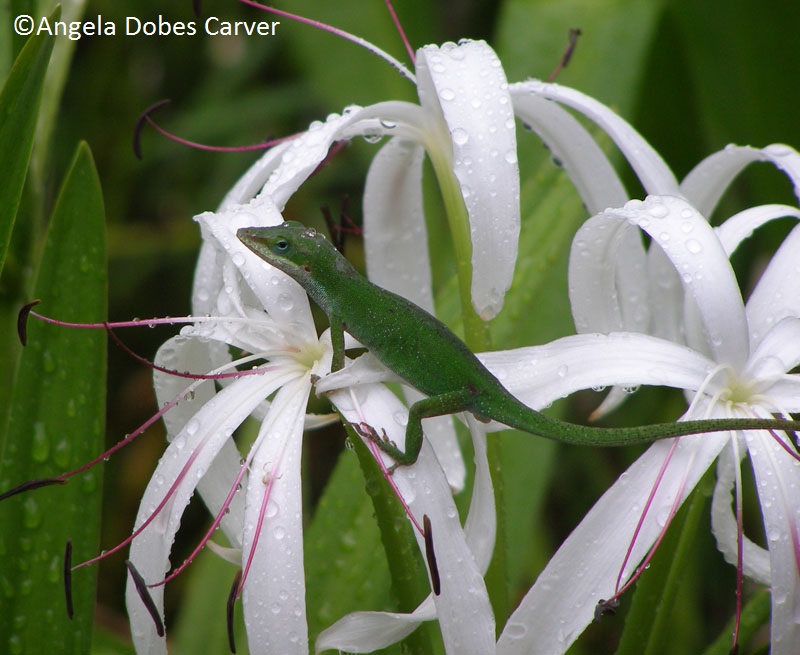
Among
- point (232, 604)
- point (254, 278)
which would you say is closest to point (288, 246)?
point (254, 278)

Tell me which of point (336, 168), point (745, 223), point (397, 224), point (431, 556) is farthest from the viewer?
point (336, 168)

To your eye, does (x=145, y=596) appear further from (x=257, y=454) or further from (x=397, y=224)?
(x=397, y=224)

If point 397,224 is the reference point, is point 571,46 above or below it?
above

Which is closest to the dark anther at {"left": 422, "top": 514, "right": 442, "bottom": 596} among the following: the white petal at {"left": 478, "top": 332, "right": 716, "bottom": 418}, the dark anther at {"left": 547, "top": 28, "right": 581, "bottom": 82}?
the white petal at {"left": 478, "top": 332, "right": 716, "bottom": 418}

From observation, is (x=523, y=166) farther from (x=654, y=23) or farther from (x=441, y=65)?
(x=441, y=65)

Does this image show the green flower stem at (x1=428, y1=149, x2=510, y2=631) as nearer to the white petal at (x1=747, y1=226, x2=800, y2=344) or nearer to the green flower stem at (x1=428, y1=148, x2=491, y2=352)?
the green flower stem at (x1=428, y1=148, x2=491, y2=352)

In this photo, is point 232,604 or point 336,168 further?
point 336,168

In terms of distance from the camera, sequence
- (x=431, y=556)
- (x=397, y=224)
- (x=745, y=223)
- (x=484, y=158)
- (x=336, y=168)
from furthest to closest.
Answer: (x=336, y=168) → (x=397, y=224) → (x=745, y=223) → (x=484, y=158) → (x=431, y=556)
